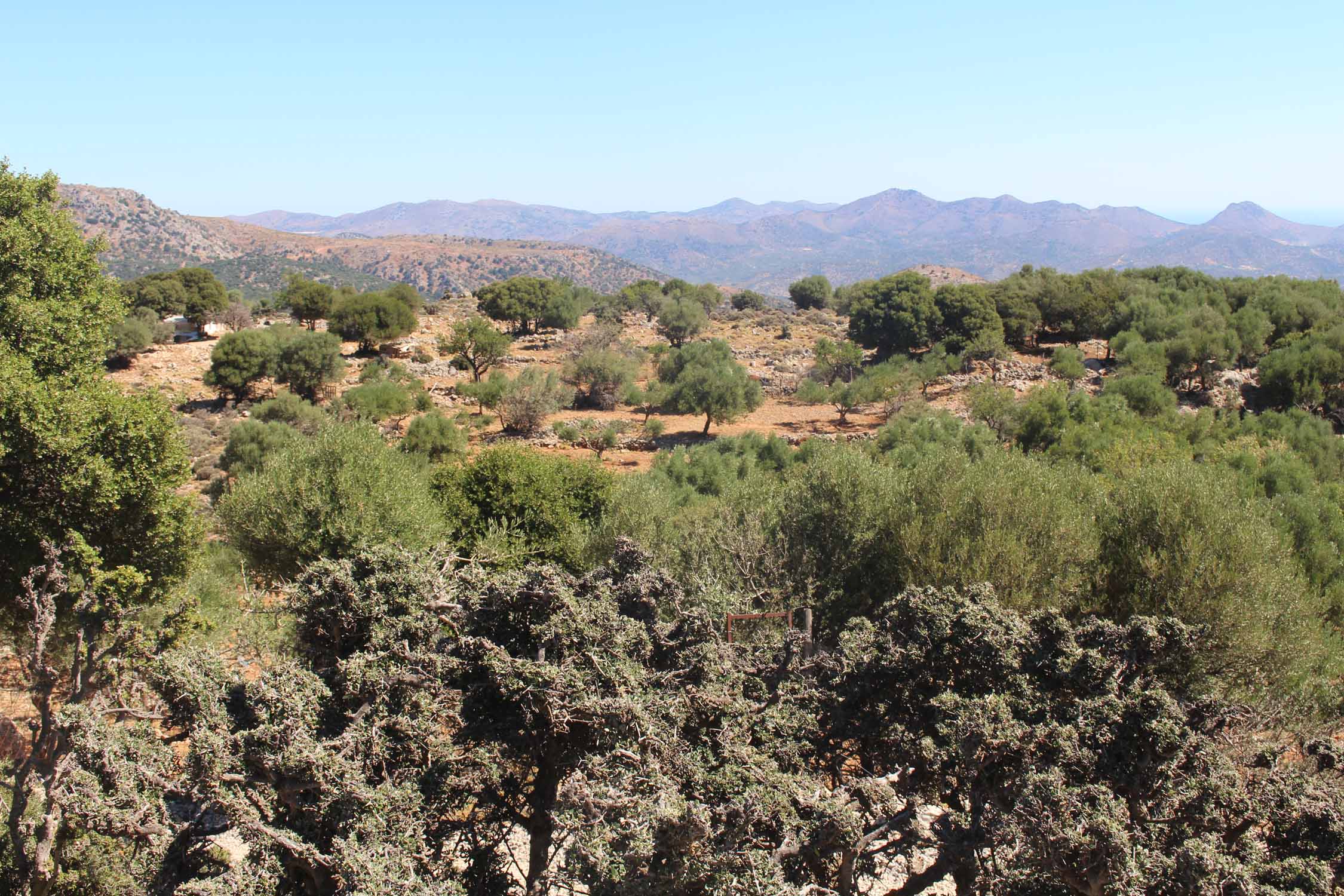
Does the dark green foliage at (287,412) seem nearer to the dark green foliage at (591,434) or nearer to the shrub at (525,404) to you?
the shrub at (525,404)

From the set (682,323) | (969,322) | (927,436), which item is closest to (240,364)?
(682,323)

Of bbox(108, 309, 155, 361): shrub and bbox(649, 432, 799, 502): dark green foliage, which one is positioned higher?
bbox(108, 309, 155, 361): shrub

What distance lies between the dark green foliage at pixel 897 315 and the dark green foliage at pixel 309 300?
132 feet

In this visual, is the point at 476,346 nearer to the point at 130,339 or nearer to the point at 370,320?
the point at 370,320

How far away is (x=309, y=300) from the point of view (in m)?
60.8

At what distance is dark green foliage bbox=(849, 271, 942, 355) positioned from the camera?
57375mm

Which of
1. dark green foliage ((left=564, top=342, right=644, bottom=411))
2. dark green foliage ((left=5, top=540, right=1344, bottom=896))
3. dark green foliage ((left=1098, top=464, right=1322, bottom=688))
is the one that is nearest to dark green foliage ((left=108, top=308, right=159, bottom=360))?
dark green foliage ((left=564, top=342, right=644, bottom=411))

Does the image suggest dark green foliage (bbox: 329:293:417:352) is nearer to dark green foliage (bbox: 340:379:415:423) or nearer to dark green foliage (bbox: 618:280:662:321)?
dark green foliage (bbox: 340:379:415:423)

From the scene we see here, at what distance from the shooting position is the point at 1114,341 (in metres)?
49.8

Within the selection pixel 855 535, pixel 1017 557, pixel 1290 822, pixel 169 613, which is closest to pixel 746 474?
pixel 855 535

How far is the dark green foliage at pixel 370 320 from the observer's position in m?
57.2

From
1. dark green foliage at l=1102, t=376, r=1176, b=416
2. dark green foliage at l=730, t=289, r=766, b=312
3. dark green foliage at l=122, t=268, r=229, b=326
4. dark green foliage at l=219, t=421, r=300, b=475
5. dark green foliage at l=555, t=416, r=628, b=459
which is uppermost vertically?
dark green foliage at l=122, t=268, r=229, b=326

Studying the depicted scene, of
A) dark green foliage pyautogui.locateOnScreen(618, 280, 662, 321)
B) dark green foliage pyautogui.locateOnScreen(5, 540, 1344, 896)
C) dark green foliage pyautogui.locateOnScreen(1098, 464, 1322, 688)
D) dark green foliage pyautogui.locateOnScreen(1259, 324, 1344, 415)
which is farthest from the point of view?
dark green foliage pyautogui.locateOnScreen(618, 280, 662, 321)

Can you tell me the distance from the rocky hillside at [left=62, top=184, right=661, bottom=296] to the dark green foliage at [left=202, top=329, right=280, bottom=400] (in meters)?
68.2
